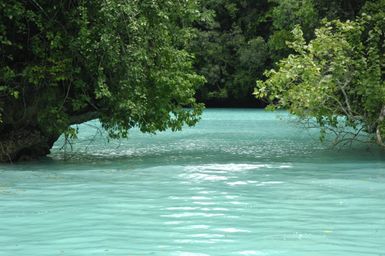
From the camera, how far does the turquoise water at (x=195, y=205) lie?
6371 millimetres

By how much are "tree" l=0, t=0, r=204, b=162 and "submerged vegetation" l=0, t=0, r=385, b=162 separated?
2 cm

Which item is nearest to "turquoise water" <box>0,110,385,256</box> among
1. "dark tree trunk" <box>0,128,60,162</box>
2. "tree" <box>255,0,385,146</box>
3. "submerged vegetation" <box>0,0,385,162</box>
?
"dark tree trunk" <box>0,128,60,162</box>

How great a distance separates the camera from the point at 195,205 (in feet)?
28.7

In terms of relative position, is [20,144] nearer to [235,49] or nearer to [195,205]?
[195,205]

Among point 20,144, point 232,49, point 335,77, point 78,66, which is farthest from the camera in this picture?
point 232,49

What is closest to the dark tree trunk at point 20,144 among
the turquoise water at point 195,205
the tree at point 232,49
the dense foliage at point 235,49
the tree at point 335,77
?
the turquoise water at point 195,205

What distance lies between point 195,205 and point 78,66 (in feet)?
22.0

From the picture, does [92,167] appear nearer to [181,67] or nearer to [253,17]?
[181,67]

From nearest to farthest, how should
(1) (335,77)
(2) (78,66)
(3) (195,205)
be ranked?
(3) (195,205)
(2) (78,66)
(1) (335,77)

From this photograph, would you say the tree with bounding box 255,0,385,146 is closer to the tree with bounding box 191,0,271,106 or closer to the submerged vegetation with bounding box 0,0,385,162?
the submerged vegetation with bounding box 0,0,385,162

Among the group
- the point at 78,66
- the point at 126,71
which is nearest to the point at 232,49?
the point at 78,66

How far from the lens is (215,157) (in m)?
16.4

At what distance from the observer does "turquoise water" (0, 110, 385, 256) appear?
6.37m

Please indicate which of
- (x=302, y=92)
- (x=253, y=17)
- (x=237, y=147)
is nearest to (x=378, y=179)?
(x=302, y=92)
